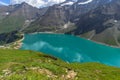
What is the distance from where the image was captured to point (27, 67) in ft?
104

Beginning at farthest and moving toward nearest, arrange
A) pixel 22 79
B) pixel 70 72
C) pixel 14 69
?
1. pixel 70 72
2. pixel 14 69
3. pixel 22 79

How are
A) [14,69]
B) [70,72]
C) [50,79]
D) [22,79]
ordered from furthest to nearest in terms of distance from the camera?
[70,72]
[14,69]
[50,79]
[22,79]

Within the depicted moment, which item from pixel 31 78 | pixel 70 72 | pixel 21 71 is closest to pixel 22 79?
pixel 31 78

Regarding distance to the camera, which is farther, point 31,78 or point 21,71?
point 21,71

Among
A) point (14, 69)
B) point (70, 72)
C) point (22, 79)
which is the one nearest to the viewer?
point (22, 79)

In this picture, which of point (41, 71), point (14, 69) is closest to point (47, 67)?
point (41, 71)

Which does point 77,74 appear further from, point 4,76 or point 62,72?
point 4,76

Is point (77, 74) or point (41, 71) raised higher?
point (41, 71)

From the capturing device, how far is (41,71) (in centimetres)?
3081

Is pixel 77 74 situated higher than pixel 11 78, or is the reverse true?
pixel 11 78

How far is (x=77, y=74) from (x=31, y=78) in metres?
9.38

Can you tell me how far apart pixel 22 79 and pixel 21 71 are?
2782 millimetres

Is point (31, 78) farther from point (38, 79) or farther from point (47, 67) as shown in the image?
point (47, 67)

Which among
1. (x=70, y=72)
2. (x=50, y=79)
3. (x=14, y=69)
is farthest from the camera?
(x=70, y=72)
